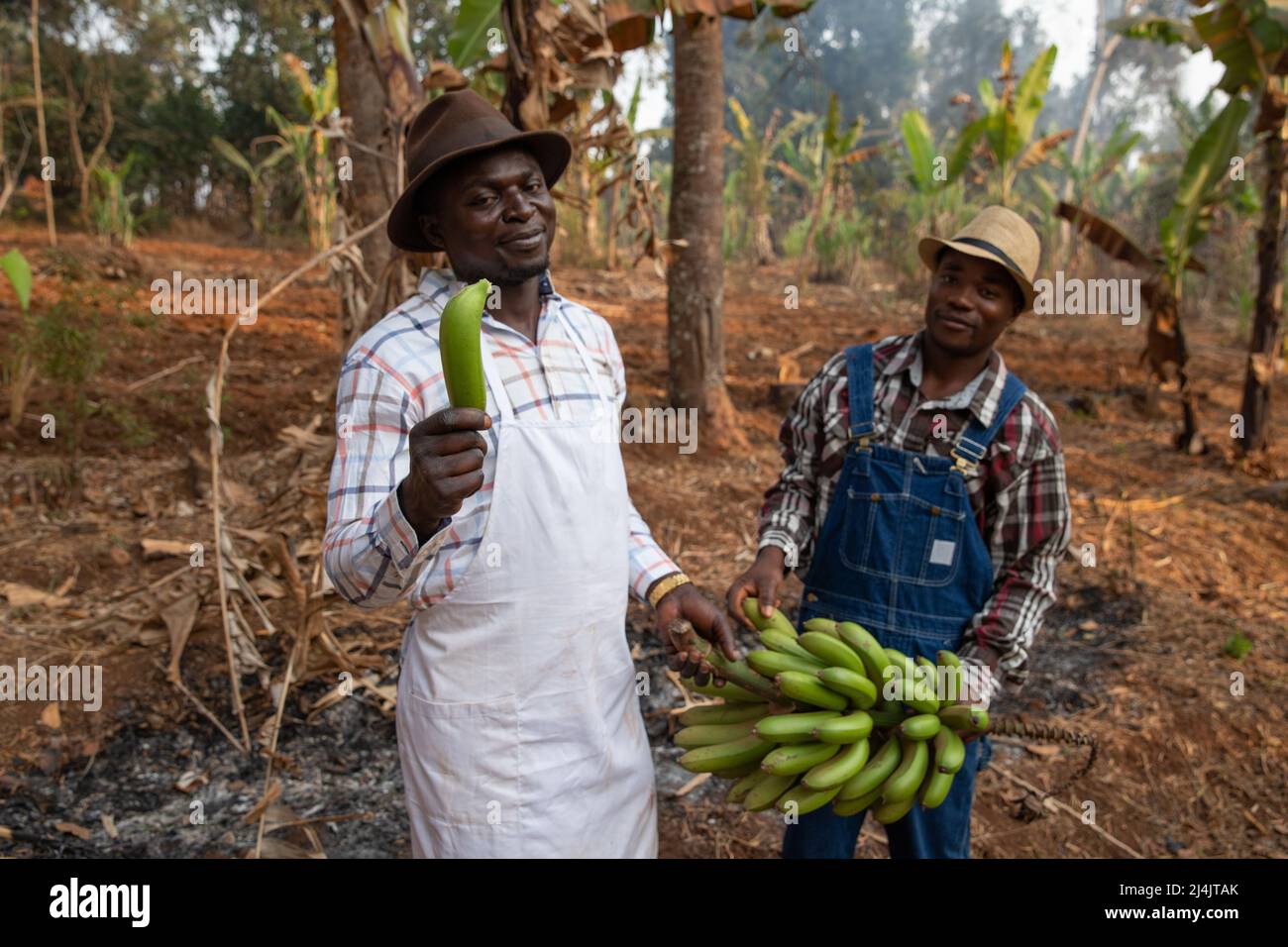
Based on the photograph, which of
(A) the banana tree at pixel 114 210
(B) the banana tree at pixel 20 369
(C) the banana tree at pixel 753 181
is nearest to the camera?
(B) the banana tree at pixel 20 369

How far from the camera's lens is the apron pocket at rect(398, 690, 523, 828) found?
5.56 ft

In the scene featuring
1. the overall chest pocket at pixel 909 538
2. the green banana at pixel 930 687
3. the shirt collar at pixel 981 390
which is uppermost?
the shirt collar at pixel 981 390

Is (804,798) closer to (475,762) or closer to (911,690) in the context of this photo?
(911,690)

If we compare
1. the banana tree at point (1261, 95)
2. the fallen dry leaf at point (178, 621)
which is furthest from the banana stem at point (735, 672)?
the banana tree at point (1261, 95)

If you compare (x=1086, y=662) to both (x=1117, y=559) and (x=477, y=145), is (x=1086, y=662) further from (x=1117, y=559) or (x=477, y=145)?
(x=477, y=145)

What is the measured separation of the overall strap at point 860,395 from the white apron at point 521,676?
670 millimetres

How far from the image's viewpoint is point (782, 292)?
43.0 ft

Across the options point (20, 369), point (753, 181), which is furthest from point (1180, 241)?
point (753, 181)

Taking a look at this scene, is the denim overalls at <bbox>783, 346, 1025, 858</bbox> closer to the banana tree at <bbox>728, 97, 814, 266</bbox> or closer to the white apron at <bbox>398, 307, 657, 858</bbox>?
the white apron at <bbox>398, 307, 657, 858</bbox>

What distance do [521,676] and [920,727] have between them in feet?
2.66

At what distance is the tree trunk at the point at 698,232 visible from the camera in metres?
5.41

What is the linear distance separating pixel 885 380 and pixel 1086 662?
264 cm

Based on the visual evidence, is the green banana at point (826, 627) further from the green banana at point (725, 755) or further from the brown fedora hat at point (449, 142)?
the brown fedora hat at point (449, 142)

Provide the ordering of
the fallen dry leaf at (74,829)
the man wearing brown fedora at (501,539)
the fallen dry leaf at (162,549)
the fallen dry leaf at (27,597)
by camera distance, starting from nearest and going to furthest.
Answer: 1. the man wearing brown fedora at (501,539)
2. the fallen dry leaf at (74,829)
3. the fallen dry leaf at (27,597)
4. the fallen dry leaf at (162,549)
